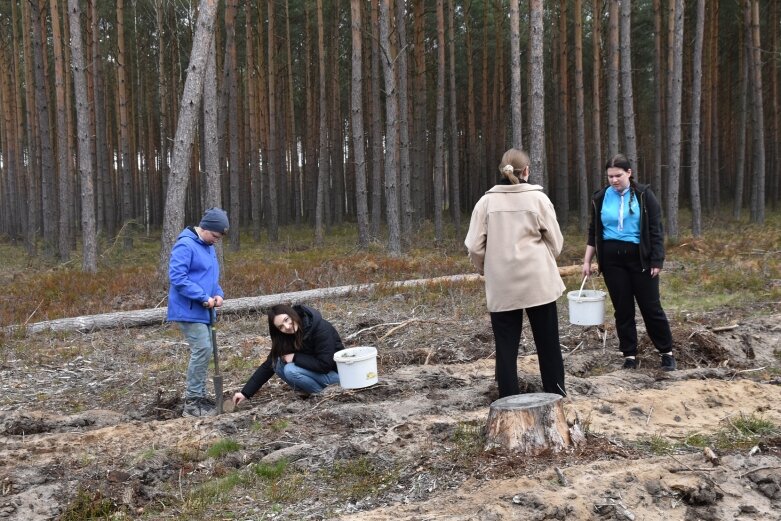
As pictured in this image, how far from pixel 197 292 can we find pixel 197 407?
0.94 meters

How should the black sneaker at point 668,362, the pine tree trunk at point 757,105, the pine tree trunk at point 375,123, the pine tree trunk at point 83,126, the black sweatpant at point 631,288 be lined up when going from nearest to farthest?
1. the black sweatpant at point 631,288
2. the black sneaker at point 668,362
3. the pine tree trunk at point 83,126
4. the pine tree trunk at point 757,105
5. the pine tree trunk at point 375,123

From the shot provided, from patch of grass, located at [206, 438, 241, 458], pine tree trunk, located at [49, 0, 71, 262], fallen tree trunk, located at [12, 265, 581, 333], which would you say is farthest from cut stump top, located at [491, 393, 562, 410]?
pine tree trunk, located at [49, 0, 71, 262]

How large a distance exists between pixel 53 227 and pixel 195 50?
8889mm

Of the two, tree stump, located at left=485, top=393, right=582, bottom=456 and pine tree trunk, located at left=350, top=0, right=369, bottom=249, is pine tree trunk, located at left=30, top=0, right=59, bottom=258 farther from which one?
tree stump, located at left=485, top=393, right=582, bottom=456

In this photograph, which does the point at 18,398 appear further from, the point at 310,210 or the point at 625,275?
the point at 310,210

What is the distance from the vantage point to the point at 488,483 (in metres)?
3.45

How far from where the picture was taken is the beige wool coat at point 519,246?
4.26 meters

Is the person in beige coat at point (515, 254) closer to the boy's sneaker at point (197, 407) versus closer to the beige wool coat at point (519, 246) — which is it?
the beige wool coat at point (519, 246)

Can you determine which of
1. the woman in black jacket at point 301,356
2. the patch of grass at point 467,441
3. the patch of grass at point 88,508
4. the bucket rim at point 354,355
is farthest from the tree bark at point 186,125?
the patch of grass at point 467,441

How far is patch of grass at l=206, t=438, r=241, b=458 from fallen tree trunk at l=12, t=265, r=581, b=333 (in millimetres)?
5147

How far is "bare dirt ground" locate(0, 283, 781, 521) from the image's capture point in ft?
10.9

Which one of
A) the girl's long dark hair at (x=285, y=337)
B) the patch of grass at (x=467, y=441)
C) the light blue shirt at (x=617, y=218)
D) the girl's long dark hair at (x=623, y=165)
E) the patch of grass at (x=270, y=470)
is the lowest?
the patch of grass at (x=270, y=470)

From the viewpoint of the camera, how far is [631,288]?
5645 mm

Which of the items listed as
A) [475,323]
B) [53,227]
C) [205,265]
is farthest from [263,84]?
[205,265]
